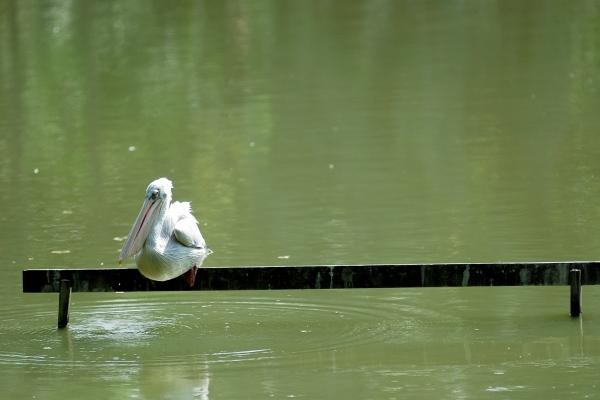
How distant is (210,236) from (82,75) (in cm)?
1197

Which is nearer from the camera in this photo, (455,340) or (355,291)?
(455,340)

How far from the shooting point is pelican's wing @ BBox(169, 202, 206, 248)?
845cm

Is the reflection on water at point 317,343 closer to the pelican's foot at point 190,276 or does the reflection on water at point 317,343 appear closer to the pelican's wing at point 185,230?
the pelican's foot at point 190,276

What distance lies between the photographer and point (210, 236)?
1183 cm

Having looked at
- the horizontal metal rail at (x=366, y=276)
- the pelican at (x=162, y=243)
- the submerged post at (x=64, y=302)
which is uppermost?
the pelican at (x=162, y=243)

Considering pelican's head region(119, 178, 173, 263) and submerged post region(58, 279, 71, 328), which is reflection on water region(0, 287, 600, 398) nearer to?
submerged post region(58, 279, 71, 328)

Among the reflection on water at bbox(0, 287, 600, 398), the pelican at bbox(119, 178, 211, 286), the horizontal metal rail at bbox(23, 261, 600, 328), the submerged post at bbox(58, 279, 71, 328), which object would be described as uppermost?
the pelican at bbox(119, 178, 211, 286)

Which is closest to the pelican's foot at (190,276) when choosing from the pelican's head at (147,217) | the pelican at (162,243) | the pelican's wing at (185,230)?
the pelican at (162,243)

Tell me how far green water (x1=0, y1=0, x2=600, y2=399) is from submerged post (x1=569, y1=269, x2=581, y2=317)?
11 centimetres

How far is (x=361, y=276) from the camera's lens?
28.1ft

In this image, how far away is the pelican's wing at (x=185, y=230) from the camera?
8.45 meters

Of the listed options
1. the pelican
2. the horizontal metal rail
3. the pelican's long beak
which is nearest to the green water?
the horizontal metal rail

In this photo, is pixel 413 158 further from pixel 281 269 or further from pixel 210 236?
pixel 281 269

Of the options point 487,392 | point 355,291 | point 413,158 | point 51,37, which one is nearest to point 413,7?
point 51,37
